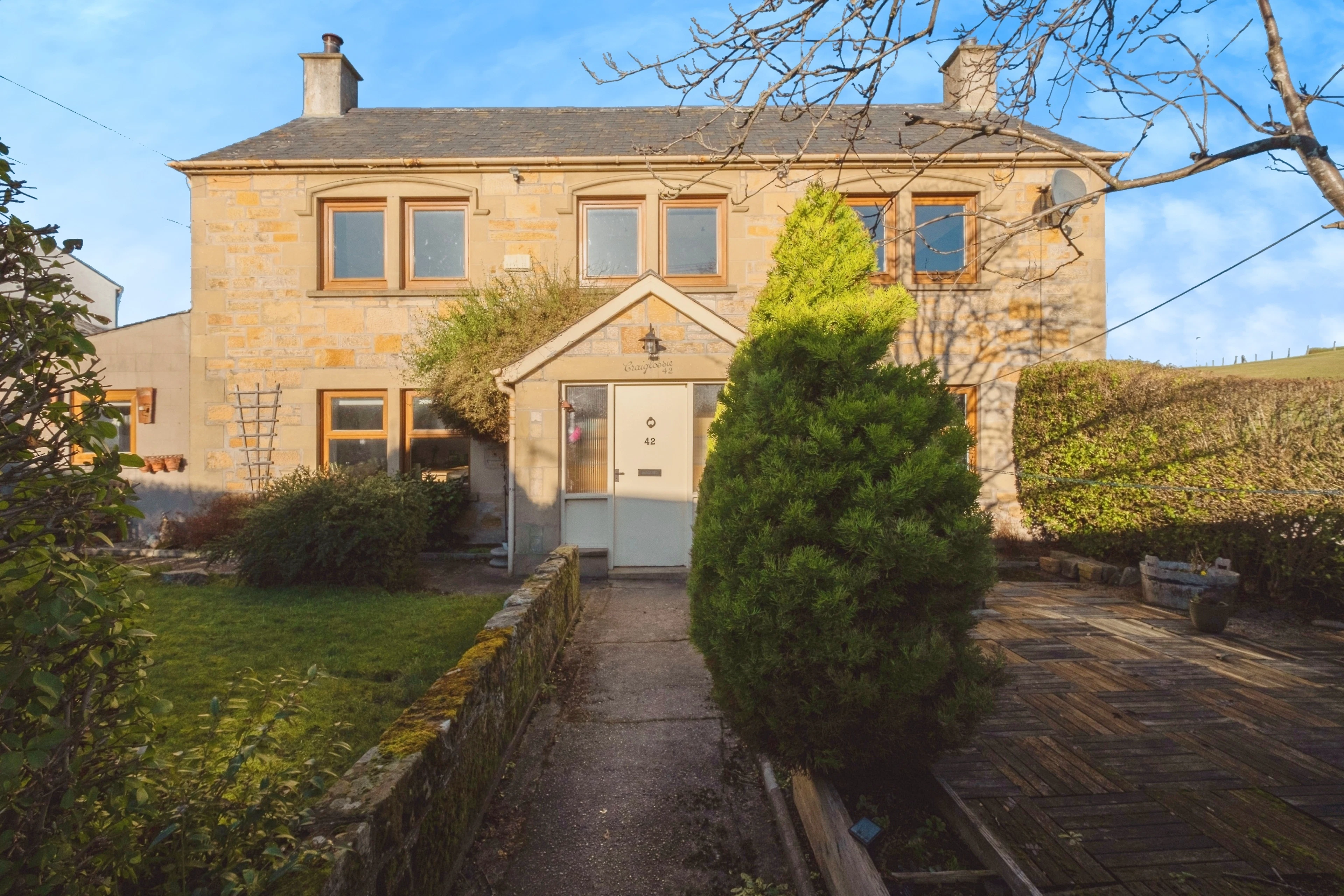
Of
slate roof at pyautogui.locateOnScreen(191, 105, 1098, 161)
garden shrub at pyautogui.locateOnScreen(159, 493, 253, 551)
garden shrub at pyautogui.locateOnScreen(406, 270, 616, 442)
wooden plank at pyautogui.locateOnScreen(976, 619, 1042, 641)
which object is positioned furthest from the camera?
slate roof at pyautogui.locateOnScreen(191, 105, 1098, 161)

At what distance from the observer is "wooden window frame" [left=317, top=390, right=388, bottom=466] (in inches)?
428

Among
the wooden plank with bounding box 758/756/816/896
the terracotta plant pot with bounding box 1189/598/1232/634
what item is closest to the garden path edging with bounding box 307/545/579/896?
the wooden plank with bounding box 758/756/816/896

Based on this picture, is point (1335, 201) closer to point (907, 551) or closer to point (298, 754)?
point (907, 551)

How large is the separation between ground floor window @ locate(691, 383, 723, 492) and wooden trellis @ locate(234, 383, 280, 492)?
6594 mm

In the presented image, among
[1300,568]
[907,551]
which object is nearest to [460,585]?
[907,551]

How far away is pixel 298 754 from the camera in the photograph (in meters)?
3.33

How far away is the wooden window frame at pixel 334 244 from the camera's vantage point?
11023 mm

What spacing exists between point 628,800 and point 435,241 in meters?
9.88

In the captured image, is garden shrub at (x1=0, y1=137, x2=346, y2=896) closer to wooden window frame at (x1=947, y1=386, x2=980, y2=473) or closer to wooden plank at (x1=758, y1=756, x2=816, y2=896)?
wooden plank at (x1=758, y1=756, x2=816, y2=896)

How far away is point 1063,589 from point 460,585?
7.01 m

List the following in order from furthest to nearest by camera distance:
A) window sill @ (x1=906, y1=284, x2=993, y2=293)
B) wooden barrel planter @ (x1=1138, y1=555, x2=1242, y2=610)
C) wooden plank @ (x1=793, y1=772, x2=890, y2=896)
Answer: window sill @ (x1=906, y1=284, x2=993, y2=293) → wooden barrel planter @ (x1=1138, y1=555, x2=1242, y2=610) → wooden plank @ (x1=793, y1=772, x2=890, y2=896)

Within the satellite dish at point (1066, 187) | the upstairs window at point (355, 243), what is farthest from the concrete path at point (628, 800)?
the upstairs window at point (355, 243)

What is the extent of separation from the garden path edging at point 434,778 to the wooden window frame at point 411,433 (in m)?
6.97

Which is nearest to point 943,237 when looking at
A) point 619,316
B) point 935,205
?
point 935,205
